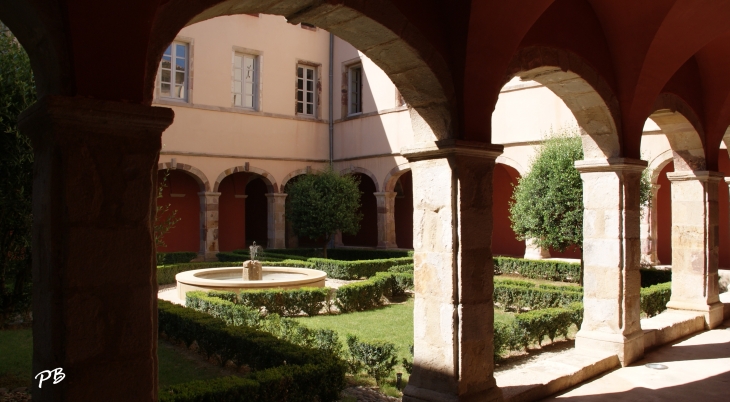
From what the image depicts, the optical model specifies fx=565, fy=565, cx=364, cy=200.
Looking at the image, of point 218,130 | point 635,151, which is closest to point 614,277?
point 635,151

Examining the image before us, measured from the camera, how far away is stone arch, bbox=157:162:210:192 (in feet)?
47.7

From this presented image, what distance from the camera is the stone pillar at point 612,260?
5.32m

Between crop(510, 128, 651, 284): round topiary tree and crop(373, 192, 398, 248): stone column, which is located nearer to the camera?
crop(510, 128, 651, 284): round topiary tree

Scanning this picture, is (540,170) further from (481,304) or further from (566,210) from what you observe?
(481,304)

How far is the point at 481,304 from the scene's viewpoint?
3.74 metres

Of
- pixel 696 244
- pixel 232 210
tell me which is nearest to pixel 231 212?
pixel 232 210

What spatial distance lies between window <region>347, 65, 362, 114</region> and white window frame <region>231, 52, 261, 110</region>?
2.83 m

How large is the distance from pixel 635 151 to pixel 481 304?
2798mm

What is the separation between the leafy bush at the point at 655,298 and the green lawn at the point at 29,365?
5542 mm

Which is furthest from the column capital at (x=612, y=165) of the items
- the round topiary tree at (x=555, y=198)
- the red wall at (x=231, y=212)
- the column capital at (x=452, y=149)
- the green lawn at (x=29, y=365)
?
the red wall at (x=231, y=212)

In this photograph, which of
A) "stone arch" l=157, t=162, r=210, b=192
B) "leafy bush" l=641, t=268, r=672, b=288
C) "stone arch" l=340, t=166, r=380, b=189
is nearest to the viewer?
"leafy bush" l=641, t=268, r=672, b=288

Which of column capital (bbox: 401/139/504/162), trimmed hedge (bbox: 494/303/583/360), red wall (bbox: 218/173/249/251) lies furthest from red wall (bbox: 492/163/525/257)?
column capital (bbox: 401/139/504/162)

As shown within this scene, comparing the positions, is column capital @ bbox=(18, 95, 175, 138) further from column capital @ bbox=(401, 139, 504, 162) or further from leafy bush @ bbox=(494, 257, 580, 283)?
leafy bush @ bbox=(494, 257, 580, 283)

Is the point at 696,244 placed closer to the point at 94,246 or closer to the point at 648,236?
the point at 648,236
